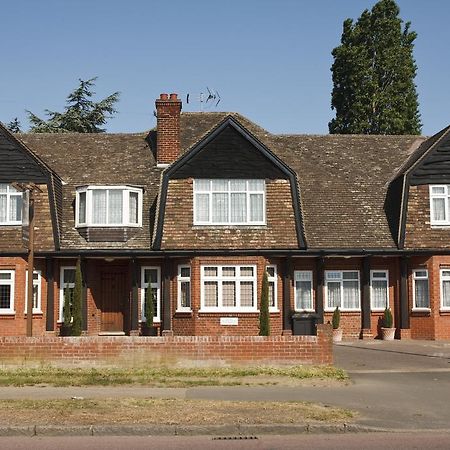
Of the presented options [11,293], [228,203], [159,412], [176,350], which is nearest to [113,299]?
[11,293]

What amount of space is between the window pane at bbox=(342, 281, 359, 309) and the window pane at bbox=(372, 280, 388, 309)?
2.16 ft

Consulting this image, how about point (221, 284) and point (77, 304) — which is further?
point (221, 284)

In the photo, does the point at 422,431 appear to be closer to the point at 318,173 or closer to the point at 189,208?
the point at 189,208

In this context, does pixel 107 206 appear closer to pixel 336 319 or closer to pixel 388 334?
pixel 336 319

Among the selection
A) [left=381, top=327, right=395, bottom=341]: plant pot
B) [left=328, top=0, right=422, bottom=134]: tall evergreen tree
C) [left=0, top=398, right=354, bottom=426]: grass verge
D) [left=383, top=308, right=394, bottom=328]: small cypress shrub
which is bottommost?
[left=0, top=398, right=354, bottom=426]: grass verge

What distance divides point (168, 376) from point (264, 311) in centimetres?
888

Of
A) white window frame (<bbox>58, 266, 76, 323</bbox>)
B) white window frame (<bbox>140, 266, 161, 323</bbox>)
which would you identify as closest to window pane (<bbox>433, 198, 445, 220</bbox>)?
white window frame (<bbox>140, 266, 161, 323</bbox>)

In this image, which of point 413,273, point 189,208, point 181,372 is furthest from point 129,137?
point 181,372

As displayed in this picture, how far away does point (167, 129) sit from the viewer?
96.1 feet

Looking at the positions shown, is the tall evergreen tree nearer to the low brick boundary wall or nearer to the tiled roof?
the tiled roof

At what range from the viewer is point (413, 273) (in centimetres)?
2759

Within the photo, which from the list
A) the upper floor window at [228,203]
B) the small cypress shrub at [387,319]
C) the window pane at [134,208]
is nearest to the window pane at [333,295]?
the small cypress shrub at [387,319]

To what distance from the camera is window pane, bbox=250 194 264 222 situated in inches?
1058

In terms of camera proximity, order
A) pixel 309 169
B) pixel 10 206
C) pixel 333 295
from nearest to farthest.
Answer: pixel 10 206
pixel 333 295
pixel 309 169
